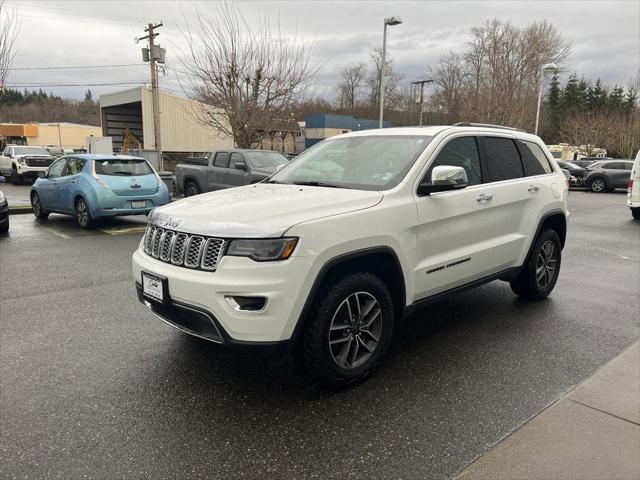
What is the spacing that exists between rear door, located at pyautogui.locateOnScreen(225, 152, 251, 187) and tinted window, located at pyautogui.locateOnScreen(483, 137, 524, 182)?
8.33 meters

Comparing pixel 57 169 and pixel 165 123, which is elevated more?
pixel 165 123

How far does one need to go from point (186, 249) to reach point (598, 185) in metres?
25.4

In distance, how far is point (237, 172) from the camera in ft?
41.9

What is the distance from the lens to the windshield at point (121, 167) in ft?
32.2

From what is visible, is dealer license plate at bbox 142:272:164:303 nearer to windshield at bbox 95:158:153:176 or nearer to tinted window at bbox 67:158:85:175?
windshield at bbox 95:158:153:176

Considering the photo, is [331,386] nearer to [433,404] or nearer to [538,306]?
[433,404]

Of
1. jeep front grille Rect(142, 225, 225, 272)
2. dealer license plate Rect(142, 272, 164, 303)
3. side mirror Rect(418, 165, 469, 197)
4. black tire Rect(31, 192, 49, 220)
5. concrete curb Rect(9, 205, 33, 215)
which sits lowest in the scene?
concrete curb Rect(9, 205, 33, 215)

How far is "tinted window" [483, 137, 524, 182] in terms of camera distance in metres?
4.44

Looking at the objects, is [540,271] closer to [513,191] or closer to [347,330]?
[513,191]

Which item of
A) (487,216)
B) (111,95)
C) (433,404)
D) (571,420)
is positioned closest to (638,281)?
(487,216)

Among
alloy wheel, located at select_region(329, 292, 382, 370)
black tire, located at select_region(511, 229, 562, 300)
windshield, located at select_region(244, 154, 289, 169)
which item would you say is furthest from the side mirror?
windshield, located at select_region(244, 154, 289, 169)

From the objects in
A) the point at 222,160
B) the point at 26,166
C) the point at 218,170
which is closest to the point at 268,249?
the point at 218,170

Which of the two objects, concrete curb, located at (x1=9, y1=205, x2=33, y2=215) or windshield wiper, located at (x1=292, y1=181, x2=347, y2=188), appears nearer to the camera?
windshield wiper, located at (x1=292, y1=181, x2=347, y2=188)

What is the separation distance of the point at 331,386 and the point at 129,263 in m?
4.73
